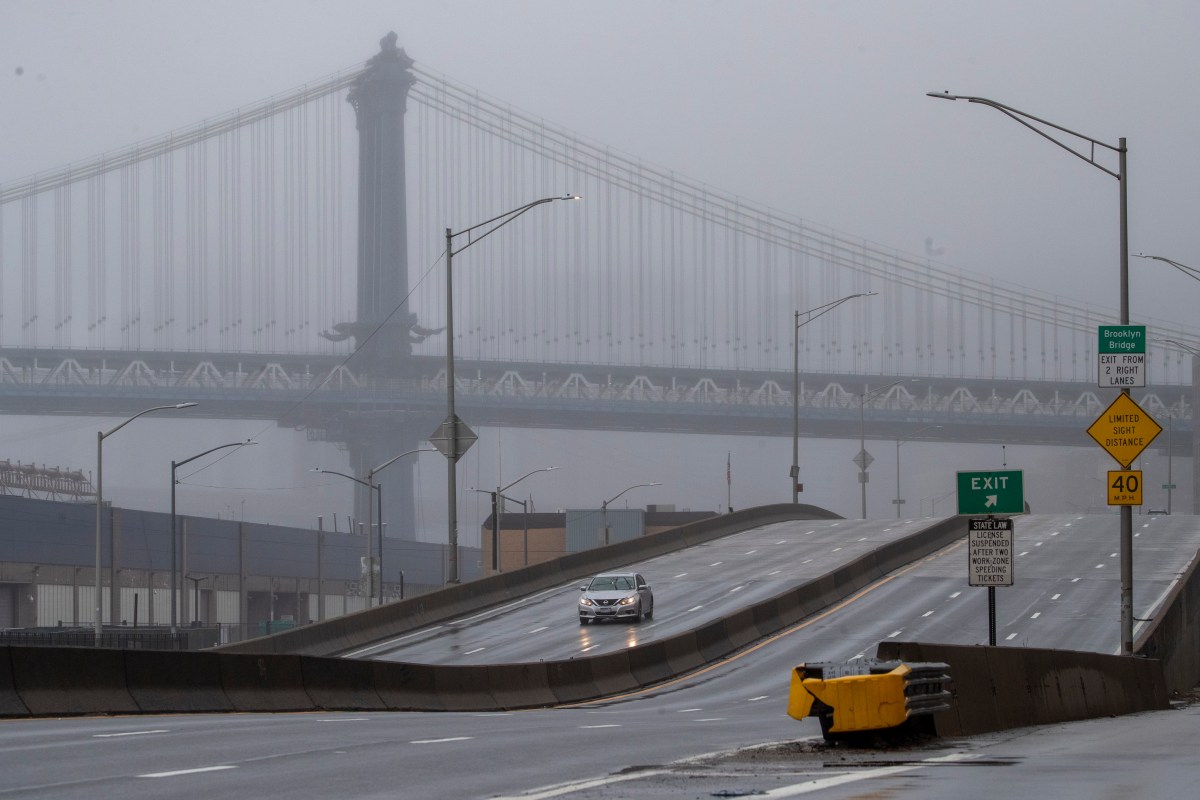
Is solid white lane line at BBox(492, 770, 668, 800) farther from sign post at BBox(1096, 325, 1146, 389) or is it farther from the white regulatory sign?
sign post at BBox(1096, 325, 1146, 389)

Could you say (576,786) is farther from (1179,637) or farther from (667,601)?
(667,601)

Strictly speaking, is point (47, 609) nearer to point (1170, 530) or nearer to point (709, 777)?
point (1170, 530)

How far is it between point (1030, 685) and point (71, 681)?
10708mm

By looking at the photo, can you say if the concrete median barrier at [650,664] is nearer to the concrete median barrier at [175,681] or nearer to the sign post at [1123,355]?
the sign post at [1123,355]

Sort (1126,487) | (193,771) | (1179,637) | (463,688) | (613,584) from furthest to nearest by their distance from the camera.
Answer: (613,584) < (1179,637) < (463,688) < (1126,487) < (193,771)

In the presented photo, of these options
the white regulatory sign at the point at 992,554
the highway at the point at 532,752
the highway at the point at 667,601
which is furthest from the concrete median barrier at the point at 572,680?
the white regulatory sign at the point at 992,554

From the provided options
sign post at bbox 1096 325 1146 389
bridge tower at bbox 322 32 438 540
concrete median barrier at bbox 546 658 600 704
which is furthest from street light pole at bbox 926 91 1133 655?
bridge tower at bbox 322 32 438 540

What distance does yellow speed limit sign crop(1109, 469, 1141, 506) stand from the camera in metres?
25.4

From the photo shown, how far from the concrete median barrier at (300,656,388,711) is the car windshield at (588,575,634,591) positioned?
741 inches

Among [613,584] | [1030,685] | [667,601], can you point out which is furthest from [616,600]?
[1030,685]

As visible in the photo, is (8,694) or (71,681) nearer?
(8,694)

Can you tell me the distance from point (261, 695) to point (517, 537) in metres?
110

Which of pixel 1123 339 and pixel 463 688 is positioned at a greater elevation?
pixel 1123 339

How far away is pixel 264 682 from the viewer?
68.3 ft
